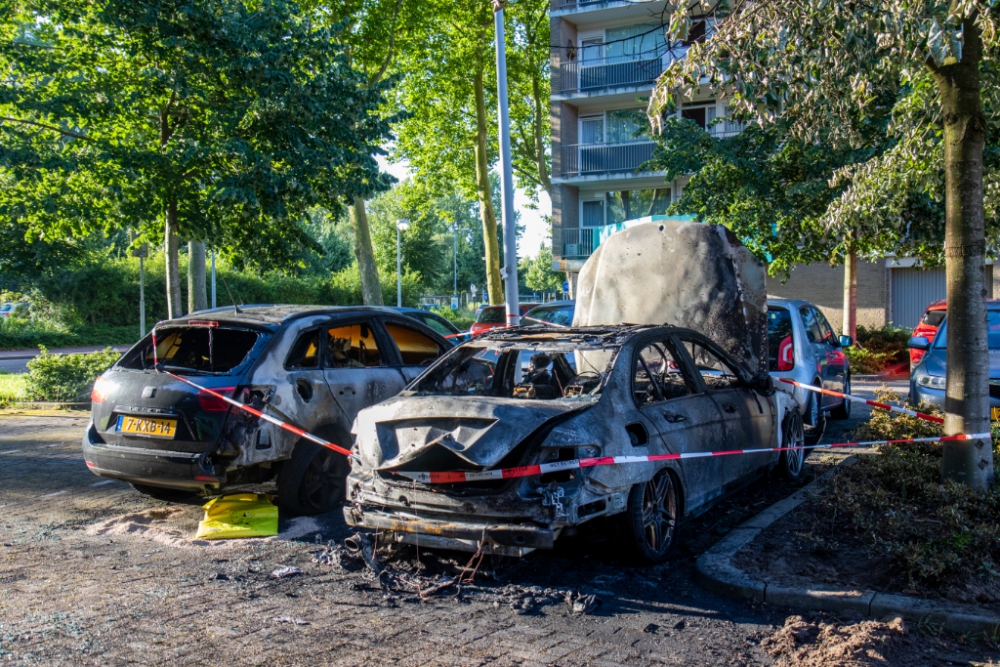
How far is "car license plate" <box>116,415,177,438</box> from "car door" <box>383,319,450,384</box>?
88.7 inches

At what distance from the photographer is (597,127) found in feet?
111

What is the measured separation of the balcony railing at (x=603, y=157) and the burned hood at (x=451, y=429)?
27.7 m

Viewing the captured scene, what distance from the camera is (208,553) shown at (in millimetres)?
5852

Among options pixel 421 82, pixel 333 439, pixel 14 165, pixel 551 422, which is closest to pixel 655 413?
pixel 551 422

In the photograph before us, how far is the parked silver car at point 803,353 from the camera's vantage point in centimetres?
973

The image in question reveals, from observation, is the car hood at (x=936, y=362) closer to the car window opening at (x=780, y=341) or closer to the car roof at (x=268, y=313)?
the car window opening at (x=780, y=341)

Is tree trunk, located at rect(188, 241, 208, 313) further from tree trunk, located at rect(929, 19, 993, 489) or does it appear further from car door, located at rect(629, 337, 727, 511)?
tree trunk, located at rect(929, 19, 993, 489)

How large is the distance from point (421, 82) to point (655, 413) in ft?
84.0

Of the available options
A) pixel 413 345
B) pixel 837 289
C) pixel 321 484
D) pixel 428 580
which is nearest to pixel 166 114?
pixel 413 345

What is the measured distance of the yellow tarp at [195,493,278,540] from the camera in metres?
6.26

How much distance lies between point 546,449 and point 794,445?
12.7 feet

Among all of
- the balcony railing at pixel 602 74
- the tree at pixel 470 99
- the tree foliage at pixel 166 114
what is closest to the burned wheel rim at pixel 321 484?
the tree foliage at pixel 166 114

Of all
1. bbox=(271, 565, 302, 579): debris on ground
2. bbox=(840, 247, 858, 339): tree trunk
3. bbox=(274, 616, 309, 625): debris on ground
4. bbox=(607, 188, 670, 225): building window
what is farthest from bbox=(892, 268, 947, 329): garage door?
bbox=(274, 616, 309, 625): debris on ground

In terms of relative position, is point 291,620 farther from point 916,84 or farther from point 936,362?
point 936,362
